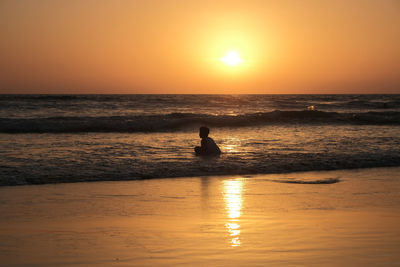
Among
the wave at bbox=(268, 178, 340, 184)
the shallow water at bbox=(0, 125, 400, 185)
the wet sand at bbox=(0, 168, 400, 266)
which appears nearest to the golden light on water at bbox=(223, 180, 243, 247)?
the wet sand at bbox=(0, 168, 400, 266)

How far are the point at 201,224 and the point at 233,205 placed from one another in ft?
3.66

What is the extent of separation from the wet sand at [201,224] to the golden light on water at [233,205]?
0.04 feet

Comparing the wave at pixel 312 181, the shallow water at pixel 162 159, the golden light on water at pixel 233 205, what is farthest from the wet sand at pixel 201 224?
the shallow water at pixel 162 159

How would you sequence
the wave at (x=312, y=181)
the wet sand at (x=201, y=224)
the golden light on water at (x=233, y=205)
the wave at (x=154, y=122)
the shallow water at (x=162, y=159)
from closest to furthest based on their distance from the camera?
the wet sand at (x=201, y=224)
the golden light on water at (x=233, y=205)
the wave at (x=312, y=181)
the shallow water at (x=162, y=159)
the wave at (x=154, y=122)

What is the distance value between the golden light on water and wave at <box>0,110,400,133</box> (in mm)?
12931

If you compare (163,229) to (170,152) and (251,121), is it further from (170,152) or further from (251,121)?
(251,121)

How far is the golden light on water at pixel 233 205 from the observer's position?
4648 millimetres

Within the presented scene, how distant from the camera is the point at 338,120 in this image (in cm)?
2814

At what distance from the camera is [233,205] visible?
6074 millimetres

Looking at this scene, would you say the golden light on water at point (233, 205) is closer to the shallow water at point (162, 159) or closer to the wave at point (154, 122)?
the shallow water at point (162, 159)

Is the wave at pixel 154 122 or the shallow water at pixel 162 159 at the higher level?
the wave at pixel 154 122

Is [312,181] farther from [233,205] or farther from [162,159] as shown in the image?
[162,159]

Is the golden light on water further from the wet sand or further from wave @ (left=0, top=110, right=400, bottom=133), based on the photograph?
wave @ (left=0, top=110, right=400, bottom=133)

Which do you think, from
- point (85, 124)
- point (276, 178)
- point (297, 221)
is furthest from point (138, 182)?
point (85, 124)
